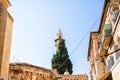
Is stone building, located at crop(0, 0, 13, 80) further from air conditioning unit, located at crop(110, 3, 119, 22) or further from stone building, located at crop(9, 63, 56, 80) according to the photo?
stone building, located at crop(9, 63, 56, 80)

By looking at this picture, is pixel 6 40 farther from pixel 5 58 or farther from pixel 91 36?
pixel 91 36

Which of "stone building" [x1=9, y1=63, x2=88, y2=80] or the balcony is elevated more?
the balcony

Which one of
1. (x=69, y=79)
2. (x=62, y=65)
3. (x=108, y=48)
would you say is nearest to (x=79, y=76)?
(x=69, y=79)

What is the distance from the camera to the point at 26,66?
3325cm

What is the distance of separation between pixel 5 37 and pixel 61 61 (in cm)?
4165

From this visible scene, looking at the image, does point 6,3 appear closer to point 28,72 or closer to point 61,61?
point 28,72

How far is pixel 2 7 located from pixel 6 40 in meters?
1.81

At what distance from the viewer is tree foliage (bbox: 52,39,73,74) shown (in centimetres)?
5091

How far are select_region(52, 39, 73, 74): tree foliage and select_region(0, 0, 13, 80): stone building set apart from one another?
121 ft

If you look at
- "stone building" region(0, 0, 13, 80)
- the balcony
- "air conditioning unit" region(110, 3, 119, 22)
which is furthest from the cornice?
the balcony

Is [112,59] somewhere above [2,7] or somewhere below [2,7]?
below

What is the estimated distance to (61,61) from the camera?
5275 centimetres

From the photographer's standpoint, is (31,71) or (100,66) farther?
(31,71)

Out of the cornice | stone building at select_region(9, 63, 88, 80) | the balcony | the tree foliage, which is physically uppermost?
the tree foliage
